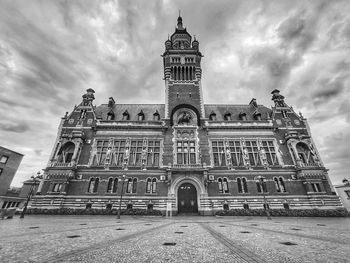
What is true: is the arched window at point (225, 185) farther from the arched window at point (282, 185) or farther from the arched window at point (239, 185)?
the arched window at point (282, 185)

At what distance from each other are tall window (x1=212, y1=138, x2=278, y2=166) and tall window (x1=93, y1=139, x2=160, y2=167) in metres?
10.5

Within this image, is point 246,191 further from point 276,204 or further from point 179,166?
point 179,166

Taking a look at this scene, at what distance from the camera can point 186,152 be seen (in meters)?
27.3

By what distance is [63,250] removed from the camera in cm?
569

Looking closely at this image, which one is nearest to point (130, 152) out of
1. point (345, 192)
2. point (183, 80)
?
point (183, 80)

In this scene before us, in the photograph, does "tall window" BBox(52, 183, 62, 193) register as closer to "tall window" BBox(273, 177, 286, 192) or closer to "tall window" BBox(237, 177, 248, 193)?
"tall window" BBox(237, 177, 248, 193)

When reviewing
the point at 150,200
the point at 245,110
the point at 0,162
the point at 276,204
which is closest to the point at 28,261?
the point at 150,200

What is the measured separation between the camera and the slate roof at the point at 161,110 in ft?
106

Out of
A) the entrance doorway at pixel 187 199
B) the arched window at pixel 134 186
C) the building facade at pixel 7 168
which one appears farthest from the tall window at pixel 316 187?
the building facade at pixel 7 168

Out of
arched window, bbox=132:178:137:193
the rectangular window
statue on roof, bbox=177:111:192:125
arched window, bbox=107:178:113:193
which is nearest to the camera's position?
arched window, bbox=107:178:113:193

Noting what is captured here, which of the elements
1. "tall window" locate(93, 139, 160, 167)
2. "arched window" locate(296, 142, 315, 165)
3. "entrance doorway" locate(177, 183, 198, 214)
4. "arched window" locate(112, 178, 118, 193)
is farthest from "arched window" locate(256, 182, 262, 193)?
"arched window" locate(112, 178, 118, 193)

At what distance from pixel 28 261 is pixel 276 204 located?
28539 millimetres

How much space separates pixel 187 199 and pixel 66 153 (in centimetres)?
2157

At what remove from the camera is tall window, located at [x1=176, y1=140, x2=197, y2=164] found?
26.8m
